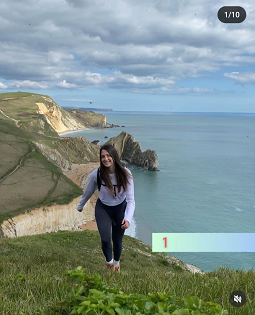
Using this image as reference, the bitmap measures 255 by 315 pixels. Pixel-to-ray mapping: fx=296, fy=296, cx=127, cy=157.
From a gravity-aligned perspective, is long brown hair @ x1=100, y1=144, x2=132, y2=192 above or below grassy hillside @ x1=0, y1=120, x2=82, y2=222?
above

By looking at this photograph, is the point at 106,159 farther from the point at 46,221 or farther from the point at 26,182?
the point at 26,182

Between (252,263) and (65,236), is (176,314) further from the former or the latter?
(252,263)

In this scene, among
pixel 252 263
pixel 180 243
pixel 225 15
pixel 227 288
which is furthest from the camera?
pixel 252 263

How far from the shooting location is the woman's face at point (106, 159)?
5504mm

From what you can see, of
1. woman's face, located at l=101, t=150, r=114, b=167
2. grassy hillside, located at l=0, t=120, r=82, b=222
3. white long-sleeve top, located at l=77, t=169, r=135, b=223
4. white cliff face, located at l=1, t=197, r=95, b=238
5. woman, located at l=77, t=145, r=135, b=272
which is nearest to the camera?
woman's face, located at l=101, t=150, r=114, b=167

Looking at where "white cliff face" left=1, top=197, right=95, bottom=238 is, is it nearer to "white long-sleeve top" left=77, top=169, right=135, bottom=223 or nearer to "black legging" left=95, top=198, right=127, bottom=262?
"black legging" left=95, top=198, right=127, bottom=262

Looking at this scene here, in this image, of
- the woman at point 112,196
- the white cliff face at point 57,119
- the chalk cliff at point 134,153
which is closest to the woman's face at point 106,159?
the woman at point 112,196

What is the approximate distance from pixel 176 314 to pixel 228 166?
269ft

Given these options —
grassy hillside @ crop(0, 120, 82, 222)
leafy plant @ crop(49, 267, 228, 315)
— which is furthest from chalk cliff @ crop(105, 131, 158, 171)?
leafy plant @ crop(49, 267, 228, 315)

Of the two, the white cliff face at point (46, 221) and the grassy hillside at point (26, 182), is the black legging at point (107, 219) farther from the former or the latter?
the grassy hillside at point (26, 182)

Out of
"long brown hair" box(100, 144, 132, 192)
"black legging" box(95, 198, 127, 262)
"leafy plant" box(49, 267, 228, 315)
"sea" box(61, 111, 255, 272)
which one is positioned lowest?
"sea" box(61, 111, 255, 272)

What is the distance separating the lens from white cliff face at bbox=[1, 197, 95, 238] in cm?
3122

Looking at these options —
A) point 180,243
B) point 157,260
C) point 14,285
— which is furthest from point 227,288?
point 157,260

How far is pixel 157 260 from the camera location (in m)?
18.0
